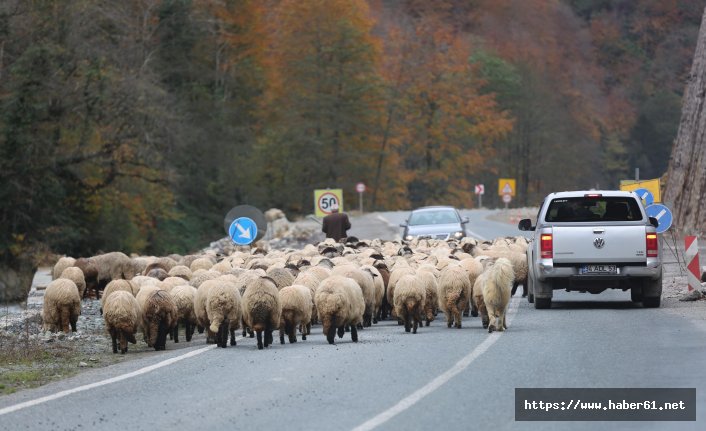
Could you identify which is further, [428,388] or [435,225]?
[435,225]

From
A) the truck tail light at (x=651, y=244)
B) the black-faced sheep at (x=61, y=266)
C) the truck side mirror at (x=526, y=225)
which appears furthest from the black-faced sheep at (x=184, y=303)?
the black-faced sheep at (x=61, y=266)

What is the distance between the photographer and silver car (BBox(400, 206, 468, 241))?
3656cm

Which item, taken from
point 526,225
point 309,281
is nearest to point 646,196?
point 526,225

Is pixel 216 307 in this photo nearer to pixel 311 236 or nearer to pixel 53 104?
pixel 53 104

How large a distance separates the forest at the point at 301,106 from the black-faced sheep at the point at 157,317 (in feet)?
101

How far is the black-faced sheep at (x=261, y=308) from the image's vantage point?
1684 centimetres

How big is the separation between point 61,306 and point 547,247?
26.8 feet

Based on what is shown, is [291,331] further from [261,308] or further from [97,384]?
[97,384]

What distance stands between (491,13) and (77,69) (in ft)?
297

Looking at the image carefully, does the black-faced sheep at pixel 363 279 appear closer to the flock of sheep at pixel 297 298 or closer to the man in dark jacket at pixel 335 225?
the flock of sheep at pixel 297 298

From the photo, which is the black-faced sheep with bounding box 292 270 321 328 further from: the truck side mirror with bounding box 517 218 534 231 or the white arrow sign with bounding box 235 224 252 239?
the white arrow sign with bounding box 235 224 252 239

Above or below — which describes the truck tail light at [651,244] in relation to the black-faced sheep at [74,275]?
above

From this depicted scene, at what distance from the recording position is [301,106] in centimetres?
8819

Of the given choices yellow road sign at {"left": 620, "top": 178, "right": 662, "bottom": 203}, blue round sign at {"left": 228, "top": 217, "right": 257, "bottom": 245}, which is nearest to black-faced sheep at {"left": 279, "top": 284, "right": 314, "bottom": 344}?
blue round sign at {"left": 228, "top": 217, "right": 257, "bottom": 245}
